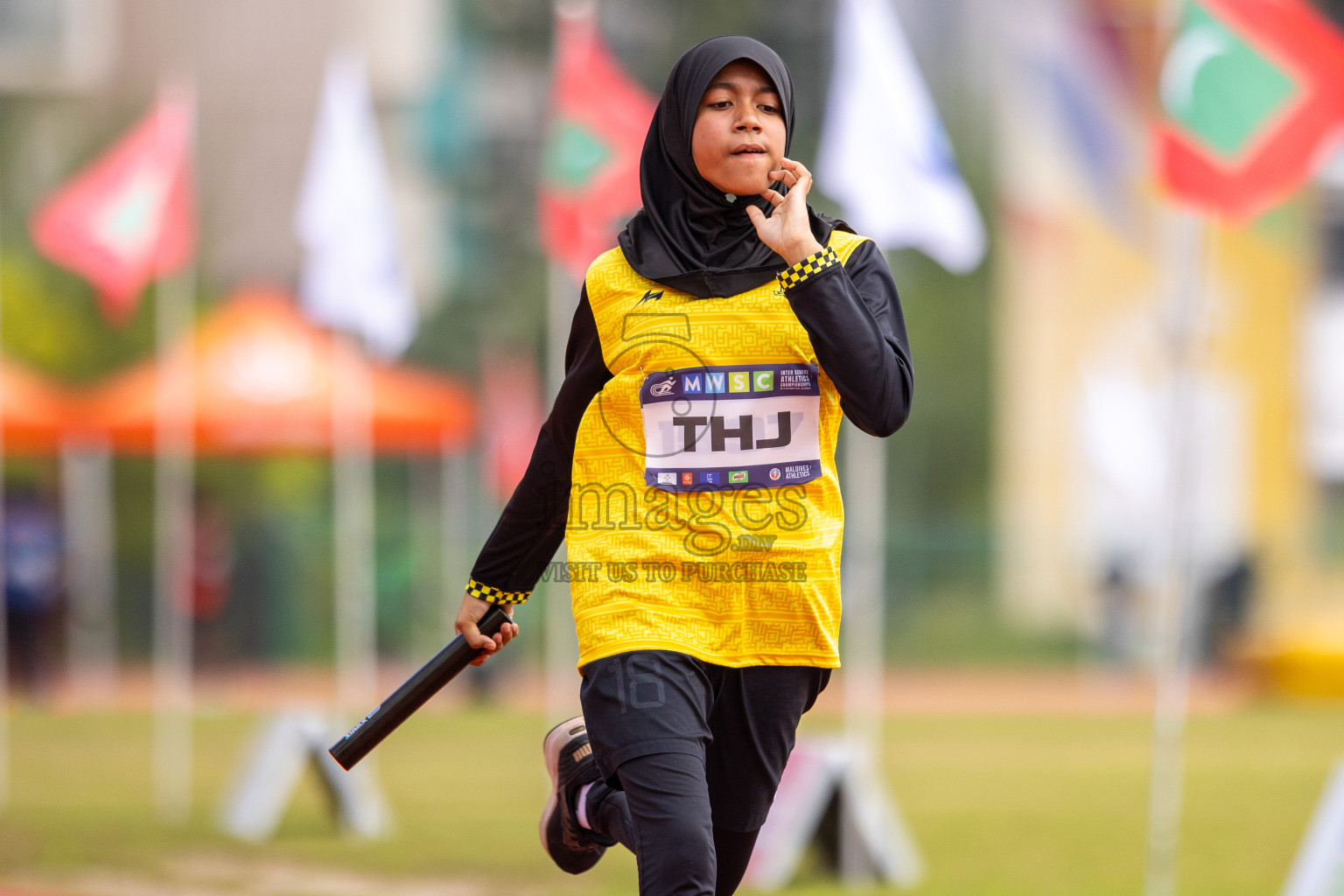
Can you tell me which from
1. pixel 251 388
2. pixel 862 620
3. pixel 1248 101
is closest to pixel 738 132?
pixel 1248 101

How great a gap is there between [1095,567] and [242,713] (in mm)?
10868

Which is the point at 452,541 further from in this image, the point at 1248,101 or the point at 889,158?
the point at 1248,101

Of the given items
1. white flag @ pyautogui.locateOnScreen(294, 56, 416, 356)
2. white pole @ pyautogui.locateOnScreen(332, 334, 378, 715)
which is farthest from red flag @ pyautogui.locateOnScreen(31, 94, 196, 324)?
white pole @ pyautogui.locateOnScreen(332, 334, 378, 715)

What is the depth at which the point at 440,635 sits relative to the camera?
70.2 feet

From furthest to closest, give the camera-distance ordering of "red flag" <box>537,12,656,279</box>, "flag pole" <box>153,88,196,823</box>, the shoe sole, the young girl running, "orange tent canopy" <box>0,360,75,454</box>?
1. "orange tent canopy" <box>0,360,75,454</box>
2. "flag pole" <box>153,88,196,823</box>
3. "red flag" <box>537,12,656,279</box>
4. the shoe sole
5. the young girl running

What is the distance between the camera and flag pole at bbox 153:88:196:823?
12180 millimetres

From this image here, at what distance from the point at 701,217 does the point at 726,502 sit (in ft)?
1.87

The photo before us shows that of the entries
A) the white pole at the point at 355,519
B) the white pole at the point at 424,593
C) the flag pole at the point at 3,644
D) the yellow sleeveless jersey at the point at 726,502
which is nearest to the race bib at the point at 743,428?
the yellow sleeveless jersey at the point at 726,502

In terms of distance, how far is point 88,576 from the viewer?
2234 centimetres

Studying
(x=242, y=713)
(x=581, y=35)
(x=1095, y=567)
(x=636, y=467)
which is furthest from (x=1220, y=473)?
(x=636, y=467)

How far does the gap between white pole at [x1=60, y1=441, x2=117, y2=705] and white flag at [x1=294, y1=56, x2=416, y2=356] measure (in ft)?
34.6

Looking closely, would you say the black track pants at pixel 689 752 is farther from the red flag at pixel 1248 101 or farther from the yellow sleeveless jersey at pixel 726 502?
the red flag at pixel 1248 101

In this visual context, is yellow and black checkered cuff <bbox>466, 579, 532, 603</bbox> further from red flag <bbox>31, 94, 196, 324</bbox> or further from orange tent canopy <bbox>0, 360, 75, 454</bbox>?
orange tent canopy <bbox>0, 360, 75, 454</bbox>

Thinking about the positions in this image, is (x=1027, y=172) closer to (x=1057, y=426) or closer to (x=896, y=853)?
(x=1057, y=426)
